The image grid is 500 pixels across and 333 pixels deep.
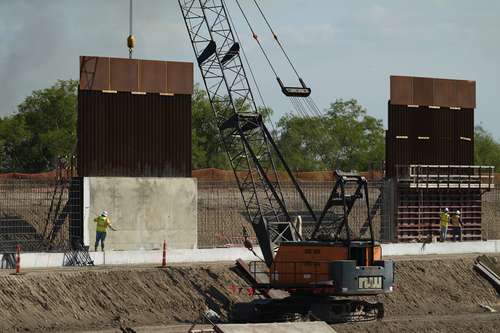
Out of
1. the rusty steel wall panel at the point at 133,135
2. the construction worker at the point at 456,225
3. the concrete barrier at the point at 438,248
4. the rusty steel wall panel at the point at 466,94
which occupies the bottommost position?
the concrete barrier at the point at 438,248

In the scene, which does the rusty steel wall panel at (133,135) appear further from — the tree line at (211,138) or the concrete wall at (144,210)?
the tree line at (211,138)

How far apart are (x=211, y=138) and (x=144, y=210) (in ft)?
176

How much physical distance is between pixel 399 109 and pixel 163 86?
42.9ft

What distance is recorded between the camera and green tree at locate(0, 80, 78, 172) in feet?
284

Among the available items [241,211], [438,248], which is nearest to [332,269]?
[438,248]

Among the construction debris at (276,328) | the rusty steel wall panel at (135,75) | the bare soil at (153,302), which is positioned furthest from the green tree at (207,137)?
the construction debris at (276,328)

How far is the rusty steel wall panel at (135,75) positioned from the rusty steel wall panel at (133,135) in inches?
13.1

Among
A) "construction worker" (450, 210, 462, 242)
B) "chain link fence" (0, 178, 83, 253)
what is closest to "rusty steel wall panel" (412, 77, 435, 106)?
"construction worker" (450, 210, 462, 242)

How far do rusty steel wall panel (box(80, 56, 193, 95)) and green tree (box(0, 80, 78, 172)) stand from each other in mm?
40436

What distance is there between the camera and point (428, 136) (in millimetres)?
53906

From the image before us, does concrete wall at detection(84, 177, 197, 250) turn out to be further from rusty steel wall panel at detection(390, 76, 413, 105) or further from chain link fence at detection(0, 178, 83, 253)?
rusty steel wall panel at detection(390, 76, 413, 105)

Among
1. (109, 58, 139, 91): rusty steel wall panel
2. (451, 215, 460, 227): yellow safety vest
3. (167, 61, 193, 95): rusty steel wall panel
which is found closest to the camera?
(109, 58, 139, 91): rusty steel wall panel

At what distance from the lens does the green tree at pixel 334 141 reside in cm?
10488

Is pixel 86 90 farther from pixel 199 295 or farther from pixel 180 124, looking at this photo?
pixel 199 295
